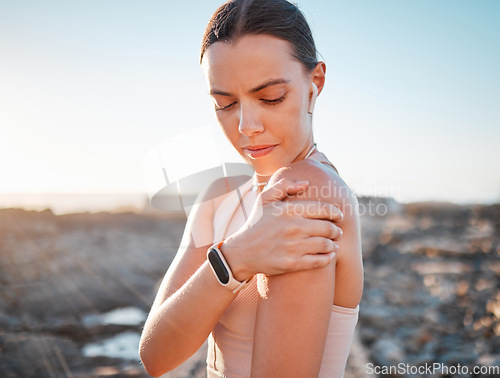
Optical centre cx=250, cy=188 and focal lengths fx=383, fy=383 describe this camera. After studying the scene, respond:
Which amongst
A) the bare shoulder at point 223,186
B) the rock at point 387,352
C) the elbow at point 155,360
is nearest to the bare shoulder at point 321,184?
the bare shoulder at point 223,186

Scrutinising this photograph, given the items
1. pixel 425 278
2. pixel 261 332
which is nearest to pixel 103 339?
pixel 261 332

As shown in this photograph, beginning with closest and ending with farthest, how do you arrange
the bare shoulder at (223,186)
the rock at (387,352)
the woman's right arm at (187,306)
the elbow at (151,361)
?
the woman's right arm at (187,306) < the elbow at (151,361) < the bare shoulder at (223,186) < the rock at (387,352)

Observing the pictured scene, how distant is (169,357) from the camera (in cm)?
144

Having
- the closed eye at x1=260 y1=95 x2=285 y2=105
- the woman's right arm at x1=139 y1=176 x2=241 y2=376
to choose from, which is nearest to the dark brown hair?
the closed eye at x1=260 y1=95 x2=285 y2=105

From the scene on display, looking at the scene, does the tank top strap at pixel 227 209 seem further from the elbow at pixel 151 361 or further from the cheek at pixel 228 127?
Result: the elbow at pixel 151 361

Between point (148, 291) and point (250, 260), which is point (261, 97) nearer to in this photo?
point (250, 260)

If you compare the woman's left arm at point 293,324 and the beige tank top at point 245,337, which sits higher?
the woman's left arm at point 293,324

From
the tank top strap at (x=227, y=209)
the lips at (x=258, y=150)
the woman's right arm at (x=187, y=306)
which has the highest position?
the lips at (x=258, y=150)

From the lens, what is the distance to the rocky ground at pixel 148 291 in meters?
4.89

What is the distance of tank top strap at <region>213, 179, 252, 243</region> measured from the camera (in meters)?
1.66

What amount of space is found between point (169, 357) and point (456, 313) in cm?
611

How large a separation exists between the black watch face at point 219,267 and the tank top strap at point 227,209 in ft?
1.34

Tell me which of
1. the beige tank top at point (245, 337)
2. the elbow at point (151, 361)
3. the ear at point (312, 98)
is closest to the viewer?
the beige tank top at point (245, 337)

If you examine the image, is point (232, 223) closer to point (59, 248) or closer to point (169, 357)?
point (169, 357)
